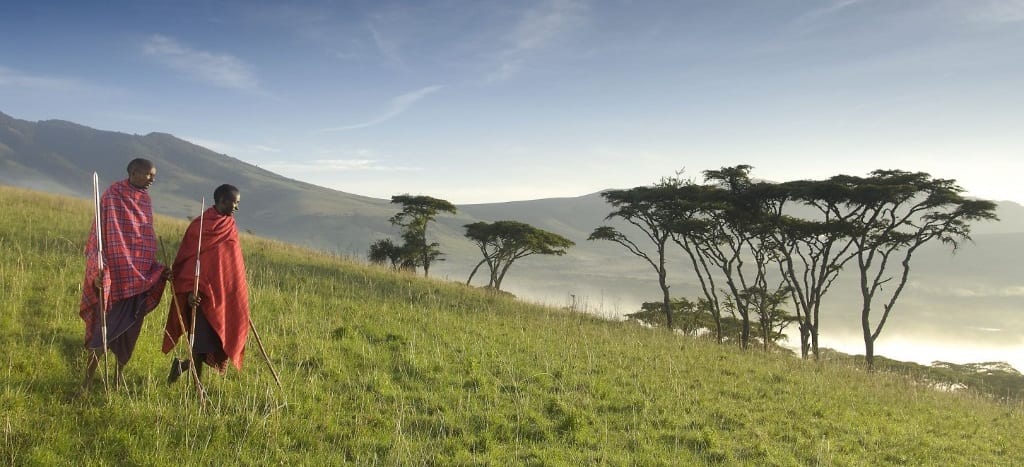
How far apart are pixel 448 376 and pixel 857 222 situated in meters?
25.4

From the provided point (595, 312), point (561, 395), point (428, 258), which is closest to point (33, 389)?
point (561, 395)

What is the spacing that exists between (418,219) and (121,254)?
36.1 metres

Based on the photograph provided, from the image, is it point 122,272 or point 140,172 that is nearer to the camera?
point 122,272

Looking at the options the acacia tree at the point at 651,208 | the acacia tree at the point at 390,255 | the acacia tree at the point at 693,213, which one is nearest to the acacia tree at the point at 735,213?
the acacia tree at the point at 693,213

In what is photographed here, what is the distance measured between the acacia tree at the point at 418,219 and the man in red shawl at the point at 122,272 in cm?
3262

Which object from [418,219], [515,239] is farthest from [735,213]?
[418,219]

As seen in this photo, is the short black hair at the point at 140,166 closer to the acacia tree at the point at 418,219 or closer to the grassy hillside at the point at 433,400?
the grassy hillside at the point at 433,400

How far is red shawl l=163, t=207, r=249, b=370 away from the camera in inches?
243

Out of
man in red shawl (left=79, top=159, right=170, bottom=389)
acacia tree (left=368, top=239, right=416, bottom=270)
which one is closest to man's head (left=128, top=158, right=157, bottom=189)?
man in red shawl (left=79, top=159, right=170, bottom=389)

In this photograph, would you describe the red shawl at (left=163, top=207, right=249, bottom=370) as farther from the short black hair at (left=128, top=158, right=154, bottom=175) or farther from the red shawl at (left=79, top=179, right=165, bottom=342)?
the short black hair at (left=128, top=158, right=154, bottom=175)

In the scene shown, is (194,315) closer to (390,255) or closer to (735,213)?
(735,213)

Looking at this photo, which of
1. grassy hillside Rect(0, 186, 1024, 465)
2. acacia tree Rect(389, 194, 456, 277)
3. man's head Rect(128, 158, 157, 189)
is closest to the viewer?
grassy hillside Rect(0, 186, 1024, 465)

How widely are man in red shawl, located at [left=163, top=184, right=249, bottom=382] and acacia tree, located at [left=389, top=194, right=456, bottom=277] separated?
3223 centimetres

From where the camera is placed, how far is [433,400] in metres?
8.04
